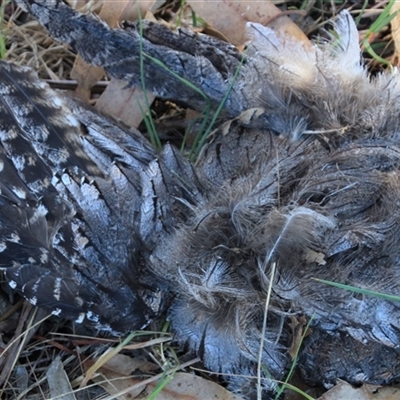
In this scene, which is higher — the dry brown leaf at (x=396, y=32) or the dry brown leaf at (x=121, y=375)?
the dry brown leaf at (x=396, y=32)

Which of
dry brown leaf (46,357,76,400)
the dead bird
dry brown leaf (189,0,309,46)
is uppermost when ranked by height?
dry brown leaf (189,0,309,46)

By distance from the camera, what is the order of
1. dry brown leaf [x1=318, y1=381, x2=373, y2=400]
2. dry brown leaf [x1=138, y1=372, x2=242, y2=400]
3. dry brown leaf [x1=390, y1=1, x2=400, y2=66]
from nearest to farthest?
dry brown leaf [x1=318, y1=381, x2=373, y2=400]
dry brown leaf [x1=138, y1=372, x2=242, y2=400]
dry brown leaf [x1=390, y1=1, x2=400, y2=66]

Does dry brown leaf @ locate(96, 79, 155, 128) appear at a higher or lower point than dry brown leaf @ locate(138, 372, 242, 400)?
higher

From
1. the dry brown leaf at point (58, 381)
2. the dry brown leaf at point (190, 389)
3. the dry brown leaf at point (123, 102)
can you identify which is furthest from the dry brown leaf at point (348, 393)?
the dry brown leaf at point (123, 102)

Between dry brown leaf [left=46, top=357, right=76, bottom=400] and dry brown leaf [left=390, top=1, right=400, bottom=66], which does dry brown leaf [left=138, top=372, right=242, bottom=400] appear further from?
dry brown leaf [left=390, top=1, right=400, bottom=66]

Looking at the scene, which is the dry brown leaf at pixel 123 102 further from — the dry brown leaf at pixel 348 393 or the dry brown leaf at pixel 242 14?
the dry brown leaf at pixel 348 393

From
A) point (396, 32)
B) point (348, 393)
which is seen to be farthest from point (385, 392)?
point (396, 32)

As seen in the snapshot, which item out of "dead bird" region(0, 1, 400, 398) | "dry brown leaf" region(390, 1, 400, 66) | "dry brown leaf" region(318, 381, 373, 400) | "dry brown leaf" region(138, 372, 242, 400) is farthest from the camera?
"dry brown leaf" region(390, 1, 400, 66)

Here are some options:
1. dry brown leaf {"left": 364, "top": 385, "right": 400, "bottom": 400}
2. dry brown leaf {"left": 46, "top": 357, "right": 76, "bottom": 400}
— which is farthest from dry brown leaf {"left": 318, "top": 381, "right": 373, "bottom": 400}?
dry brown leaf {"left": 46, "top": 357, "right": 76, "bottom": 400}

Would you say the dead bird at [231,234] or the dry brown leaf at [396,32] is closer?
the dead bird at [231,234]
